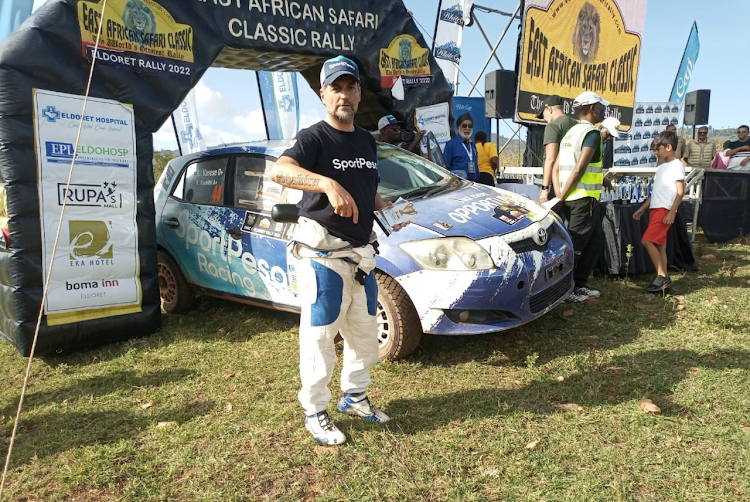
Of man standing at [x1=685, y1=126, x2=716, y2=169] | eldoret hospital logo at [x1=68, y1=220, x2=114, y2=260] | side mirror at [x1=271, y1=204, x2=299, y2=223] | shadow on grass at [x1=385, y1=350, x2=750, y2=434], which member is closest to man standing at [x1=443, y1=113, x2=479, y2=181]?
shadow on grass at [x1=385, y1=350, x2=750, y2=434]

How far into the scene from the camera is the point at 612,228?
6.13 meters

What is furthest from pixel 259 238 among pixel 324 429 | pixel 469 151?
pixel 469 151

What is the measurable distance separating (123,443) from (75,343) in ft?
5.94

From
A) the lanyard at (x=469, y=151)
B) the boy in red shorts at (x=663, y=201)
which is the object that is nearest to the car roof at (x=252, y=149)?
the lanyard at (x=469, y=151)

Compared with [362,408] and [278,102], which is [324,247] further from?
[278,102]

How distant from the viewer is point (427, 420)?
10.3ft

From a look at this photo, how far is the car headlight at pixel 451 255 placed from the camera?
3.58 m

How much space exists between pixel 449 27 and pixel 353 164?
36.8 feet

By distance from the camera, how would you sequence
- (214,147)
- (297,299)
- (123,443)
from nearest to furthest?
→ (123,443), (297,299), (214,147)

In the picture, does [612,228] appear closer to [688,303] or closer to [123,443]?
[688,303]

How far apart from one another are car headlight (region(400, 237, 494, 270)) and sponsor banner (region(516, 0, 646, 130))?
888 centimetres

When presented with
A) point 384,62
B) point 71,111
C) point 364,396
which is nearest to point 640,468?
point 364,396

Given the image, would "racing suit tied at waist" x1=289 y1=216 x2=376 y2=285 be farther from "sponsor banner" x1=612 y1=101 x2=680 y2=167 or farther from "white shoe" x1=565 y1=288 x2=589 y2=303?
"sponsor banner" x1=612 y1=101 x2=680 y2=167

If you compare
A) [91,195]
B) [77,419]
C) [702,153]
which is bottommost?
[77,419]
